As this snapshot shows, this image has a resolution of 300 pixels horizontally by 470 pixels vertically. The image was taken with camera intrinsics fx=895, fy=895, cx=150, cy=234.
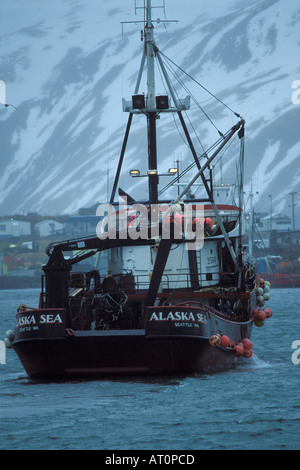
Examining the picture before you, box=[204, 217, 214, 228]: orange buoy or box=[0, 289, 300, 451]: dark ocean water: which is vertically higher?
box=[204, 217, 214, 228]: orange buoy

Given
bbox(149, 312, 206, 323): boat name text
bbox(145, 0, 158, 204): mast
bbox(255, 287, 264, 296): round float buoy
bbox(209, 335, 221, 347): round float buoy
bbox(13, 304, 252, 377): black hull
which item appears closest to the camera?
bbox(149, 312, 206, 323): boat name text

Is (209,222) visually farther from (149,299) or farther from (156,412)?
(156,412)

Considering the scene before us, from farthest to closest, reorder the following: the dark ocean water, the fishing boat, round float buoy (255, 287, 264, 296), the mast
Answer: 1. round float buoy (255, 287, 264, 296)
2. the mast
3. the fishing boat
4. the dark ocean water

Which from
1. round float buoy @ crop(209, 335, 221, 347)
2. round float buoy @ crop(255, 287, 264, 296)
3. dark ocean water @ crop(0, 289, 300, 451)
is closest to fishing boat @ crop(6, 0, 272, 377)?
round float buoy @ crop(209, 335, 221, 347)

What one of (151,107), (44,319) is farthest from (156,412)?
(151,107)

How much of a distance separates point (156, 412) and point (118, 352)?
184 inches

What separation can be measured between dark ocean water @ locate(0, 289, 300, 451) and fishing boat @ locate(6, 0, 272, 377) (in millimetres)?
746

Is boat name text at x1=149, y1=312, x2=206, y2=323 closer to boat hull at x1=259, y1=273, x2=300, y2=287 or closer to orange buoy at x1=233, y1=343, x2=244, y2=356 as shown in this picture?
orange buoy at x1=233, y1=343, x2=244, y2=356

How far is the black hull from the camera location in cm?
2734

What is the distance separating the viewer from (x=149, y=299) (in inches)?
1150

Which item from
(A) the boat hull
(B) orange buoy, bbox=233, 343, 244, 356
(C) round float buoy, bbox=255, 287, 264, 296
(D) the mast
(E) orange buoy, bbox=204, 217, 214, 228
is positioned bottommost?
(B) orange buoy, bbox=233, 343, 244, 356
